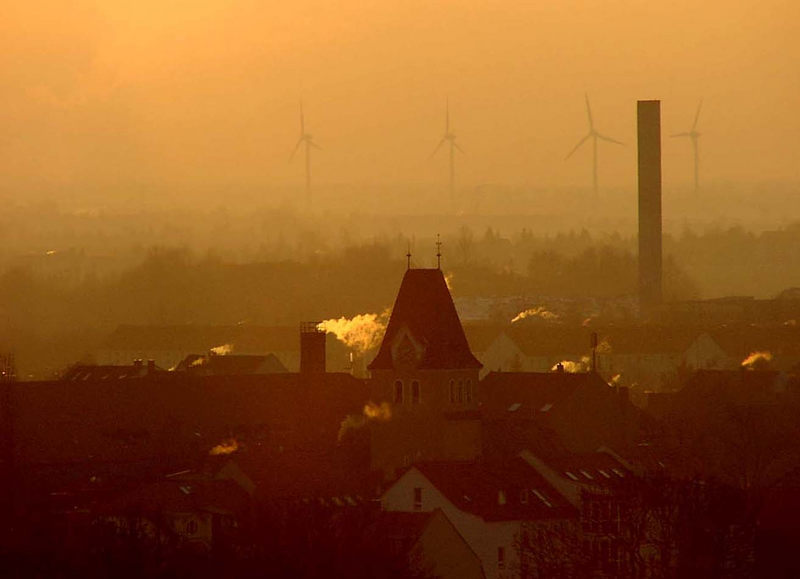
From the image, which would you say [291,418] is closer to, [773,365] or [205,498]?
[205,498]

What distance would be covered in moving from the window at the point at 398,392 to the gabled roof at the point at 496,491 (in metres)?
5.98

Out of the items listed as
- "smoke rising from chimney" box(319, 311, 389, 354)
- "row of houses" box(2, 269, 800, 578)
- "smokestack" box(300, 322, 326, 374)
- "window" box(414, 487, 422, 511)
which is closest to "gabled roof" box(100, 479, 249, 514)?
"row of houses" box(2, 269, 800, 578)

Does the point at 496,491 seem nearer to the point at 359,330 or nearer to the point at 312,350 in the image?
the point at 312,350

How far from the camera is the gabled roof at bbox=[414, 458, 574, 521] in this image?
9281cm

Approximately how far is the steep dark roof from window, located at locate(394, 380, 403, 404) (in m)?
0.66

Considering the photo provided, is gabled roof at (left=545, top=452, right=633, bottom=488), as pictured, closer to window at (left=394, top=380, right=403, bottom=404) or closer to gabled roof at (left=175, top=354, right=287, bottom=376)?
window at (left=394, top=380, right=403, bottom=404)

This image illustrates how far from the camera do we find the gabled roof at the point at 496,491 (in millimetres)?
92812

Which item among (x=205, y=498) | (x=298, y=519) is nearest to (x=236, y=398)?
(x=205, y=498)

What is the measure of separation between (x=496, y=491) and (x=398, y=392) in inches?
402

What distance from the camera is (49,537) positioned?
74.1 meters

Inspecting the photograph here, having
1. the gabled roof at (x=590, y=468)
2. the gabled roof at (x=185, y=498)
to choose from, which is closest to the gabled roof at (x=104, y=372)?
the gabled roof at (x=590, y=468)

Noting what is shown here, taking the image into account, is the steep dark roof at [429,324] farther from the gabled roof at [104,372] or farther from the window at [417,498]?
the gabled roof at [104,372]

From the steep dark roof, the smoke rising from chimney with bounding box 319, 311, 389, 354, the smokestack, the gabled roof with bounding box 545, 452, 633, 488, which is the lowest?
the smoke rising from chimney with bounding box 319, 311, 389, 354

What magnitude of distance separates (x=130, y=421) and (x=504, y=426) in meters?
15.0
